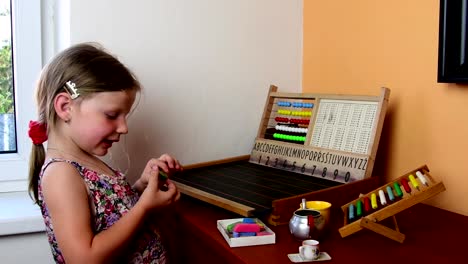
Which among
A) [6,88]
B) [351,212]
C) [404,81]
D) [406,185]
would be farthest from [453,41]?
[6,88]

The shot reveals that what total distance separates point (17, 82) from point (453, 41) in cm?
118

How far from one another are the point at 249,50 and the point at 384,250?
888mm

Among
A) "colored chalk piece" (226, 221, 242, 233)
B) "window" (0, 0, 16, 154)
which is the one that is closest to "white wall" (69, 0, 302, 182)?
"window" (0, 0, 16, 154)

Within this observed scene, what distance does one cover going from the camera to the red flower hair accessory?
1067 millimetres

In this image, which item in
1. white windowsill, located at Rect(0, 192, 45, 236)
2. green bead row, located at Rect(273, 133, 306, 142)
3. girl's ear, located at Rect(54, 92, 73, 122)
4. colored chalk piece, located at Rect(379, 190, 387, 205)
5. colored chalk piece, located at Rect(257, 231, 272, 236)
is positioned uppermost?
girl's ear, located at Rect(54, 92, 73, 122)

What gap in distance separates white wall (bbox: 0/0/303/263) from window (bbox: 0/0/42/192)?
4 centimetres

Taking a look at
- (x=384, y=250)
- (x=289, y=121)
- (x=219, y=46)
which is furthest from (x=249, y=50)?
(x=384, y=250)

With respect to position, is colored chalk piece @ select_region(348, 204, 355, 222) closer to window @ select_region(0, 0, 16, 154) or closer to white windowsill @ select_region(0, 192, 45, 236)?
white windowsill @ select_region(0, 192, 45, 236)

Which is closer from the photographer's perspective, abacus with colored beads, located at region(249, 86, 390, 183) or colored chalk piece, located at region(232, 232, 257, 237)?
colored chalk piece, located at region(232, 232, 257, 237)

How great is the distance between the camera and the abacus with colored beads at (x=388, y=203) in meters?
0.90

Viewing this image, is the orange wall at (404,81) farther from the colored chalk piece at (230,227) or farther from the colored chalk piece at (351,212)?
the colored chalk piece at (230,227)

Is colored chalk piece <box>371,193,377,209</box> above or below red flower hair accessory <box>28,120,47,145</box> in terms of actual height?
below

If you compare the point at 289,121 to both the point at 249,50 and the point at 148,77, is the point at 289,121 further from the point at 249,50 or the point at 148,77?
the point at 148,77

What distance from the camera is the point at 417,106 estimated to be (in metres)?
1.19
